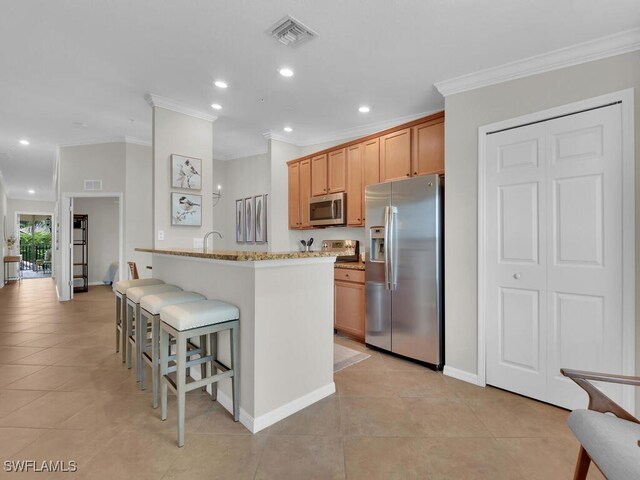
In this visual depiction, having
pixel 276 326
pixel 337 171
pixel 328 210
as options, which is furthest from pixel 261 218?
pixel 276 326

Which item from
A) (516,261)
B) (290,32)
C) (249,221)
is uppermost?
(290,32)

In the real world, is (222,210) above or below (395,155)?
below

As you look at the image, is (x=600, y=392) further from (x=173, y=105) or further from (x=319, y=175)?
(x=173, y=105)

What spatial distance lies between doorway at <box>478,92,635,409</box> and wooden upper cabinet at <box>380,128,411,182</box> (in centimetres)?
94

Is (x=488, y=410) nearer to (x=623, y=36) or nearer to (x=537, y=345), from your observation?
(x=537, y=345)

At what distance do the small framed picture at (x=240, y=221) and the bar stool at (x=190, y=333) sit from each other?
12.4 feet

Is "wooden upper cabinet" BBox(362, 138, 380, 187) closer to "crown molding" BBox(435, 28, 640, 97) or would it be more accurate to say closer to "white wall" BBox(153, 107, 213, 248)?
"crown molding" BBox(435, 28, 640, 97)

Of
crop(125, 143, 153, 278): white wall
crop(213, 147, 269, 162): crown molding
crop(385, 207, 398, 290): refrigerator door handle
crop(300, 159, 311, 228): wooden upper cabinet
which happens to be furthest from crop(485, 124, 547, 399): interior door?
crop(125, 143, 153, 278): white wall

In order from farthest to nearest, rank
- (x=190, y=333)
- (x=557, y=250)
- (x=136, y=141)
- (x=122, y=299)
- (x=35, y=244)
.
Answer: (x=35, y=244) → (x=136, y=141) → (x=122, y=299) → (x=557, y=250) → (x=190, y=333)

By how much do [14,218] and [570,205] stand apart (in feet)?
47.9

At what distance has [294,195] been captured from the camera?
4809mm

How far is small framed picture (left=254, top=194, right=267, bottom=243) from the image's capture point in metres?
5.31

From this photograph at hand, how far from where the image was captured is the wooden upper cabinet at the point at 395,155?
342 centimetres
